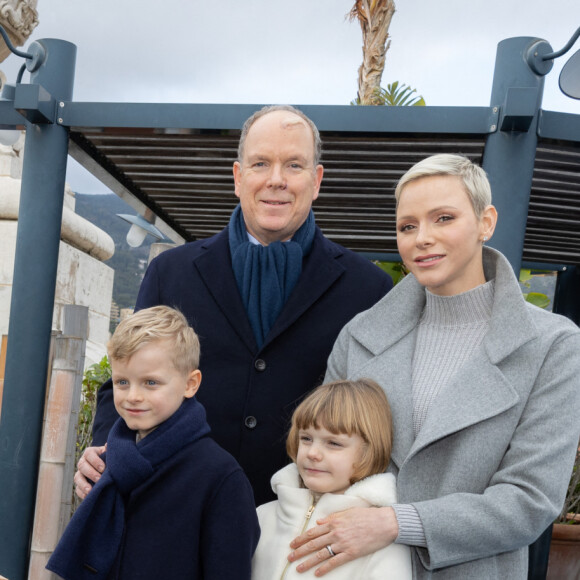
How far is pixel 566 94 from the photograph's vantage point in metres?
3.40

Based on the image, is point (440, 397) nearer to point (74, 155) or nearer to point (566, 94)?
point (566, 94)

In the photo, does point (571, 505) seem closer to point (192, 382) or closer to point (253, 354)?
point (253, 354)

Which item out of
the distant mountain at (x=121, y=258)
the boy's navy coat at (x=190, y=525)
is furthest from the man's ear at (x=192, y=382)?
the distant mountain at (x=121, y=258)

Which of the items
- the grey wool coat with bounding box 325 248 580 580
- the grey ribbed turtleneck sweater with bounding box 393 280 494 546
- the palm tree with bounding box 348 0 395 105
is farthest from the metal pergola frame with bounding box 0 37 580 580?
the palm tree with bounding box 348 0 395 105

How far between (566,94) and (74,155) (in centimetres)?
286

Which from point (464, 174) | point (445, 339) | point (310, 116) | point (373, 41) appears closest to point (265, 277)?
point (445, 339)

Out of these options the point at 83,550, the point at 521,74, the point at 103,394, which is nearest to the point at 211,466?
the point at 83,550

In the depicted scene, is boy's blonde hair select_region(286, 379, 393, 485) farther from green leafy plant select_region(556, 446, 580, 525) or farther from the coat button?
green leafy plant select_region(556, 446, 580, 525)

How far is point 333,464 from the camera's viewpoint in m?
1.88

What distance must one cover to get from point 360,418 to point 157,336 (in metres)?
0.63

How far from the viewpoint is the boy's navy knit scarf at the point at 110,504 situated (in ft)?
6.29

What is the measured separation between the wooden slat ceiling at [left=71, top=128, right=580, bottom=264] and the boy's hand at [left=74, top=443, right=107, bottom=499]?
7.05ft

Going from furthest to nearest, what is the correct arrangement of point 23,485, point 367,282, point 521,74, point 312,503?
1. point 23,485
2. point 521,74
3. point 367,282
4. point 312,503

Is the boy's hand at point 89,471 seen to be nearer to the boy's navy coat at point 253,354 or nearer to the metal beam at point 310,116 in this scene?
the boy's navy coat at point 253,354
